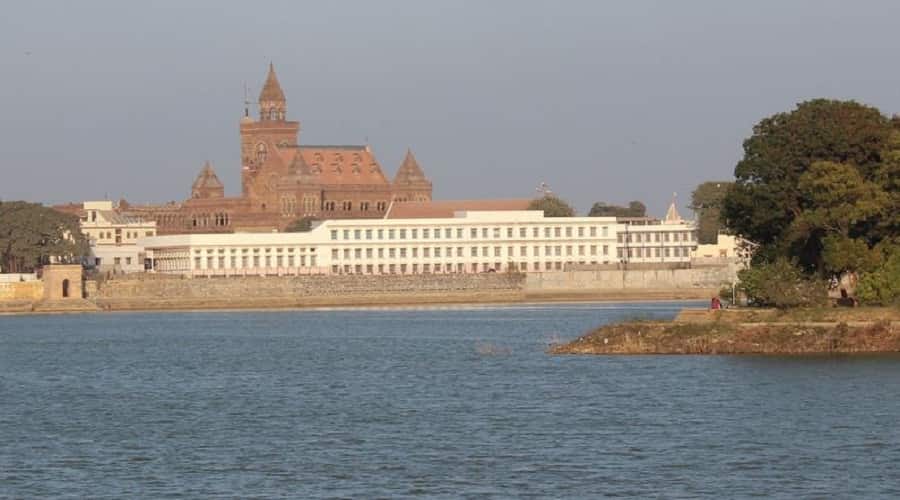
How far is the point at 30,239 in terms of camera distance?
586 ft

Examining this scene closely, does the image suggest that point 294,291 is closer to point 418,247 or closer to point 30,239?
point 418,247

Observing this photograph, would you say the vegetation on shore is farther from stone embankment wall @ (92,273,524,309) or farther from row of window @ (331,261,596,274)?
row of window @ (331,261,596,274)

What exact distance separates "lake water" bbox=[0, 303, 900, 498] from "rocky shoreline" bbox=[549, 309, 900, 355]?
4.38ft

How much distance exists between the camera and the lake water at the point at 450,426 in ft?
133

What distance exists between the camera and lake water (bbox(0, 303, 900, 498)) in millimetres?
40656

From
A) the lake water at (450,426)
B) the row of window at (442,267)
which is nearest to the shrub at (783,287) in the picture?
the lake water at (450,426)

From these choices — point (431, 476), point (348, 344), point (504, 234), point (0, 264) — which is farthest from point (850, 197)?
point (0, 264)

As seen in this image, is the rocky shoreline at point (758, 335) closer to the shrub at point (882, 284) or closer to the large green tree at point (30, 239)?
the shrub at point (882, 284)

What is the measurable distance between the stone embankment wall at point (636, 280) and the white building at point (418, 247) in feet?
36.8

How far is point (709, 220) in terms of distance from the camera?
19788 centimetres

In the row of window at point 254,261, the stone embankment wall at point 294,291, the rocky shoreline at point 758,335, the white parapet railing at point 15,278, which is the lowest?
the rocky shoreline at point 758,335

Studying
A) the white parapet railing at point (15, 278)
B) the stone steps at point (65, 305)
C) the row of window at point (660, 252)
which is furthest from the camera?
the row of window at point (660, 252)

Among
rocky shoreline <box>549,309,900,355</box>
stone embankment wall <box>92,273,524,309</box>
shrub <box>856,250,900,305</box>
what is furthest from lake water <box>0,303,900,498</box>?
stone embankment wall <box>92,273,524,309</box>

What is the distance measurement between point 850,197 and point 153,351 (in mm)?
31828
